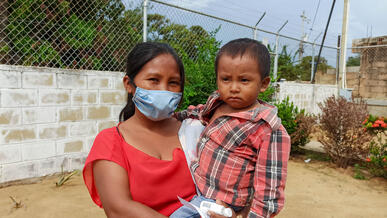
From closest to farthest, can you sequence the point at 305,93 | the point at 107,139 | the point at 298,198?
the point at 107,139, the point at 298,198, the point at 305,93

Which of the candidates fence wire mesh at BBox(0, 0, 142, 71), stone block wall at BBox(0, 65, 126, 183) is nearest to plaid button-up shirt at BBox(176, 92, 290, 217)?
stone block wall at BBox(0, 65, 126, 183)

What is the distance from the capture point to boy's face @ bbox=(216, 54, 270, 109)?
57.2 inches

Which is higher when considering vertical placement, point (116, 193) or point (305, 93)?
point (305, 93)

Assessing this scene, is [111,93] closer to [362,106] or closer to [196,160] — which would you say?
[196,160]

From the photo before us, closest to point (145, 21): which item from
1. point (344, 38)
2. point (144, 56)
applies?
point (144, 56)

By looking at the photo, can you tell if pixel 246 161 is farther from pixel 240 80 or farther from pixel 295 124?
pixel 295 124

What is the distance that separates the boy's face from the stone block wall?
10.7 feet

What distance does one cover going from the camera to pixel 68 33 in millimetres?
4500

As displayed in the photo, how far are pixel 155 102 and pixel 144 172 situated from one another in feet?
1.16

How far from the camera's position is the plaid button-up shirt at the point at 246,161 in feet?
4.25

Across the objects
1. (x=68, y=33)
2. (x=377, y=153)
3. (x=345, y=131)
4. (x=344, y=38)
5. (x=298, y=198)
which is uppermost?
(x=344, y=38)

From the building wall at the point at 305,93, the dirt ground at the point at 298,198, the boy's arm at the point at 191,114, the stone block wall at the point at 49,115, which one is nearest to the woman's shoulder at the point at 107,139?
the boy's arm at the point at 191,114

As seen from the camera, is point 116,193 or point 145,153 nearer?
point 116,193

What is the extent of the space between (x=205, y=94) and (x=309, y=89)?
6220 mm
